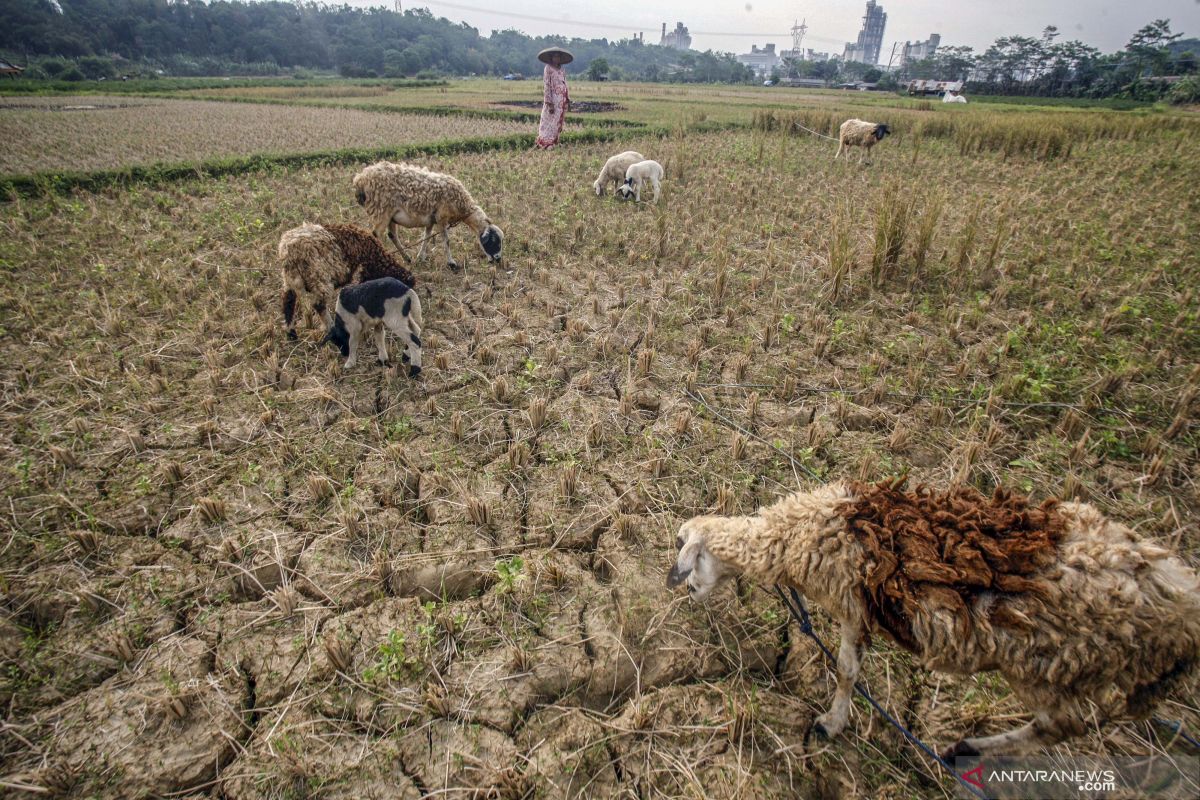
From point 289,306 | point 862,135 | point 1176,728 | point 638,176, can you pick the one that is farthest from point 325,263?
point 862,135

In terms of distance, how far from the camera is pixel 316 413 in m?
4.54

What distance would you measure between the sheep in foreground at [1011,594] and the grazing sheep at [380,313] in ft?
12.9

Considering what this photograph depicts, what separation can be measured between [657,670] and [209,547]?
3.02 meters

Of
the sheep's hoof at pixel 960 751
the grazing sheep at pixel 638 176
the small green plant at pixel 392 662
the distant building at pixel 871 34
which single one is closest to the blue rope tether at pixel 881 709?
the sheep's hoof at pixel 960 751

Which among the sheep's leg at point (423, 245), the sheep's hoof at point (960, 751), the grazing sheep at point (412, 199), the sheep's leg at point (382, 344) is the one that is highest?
the grazing sheep at point (412, 199)

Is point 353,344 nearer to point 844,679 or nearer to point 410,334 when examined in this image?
point 410,334

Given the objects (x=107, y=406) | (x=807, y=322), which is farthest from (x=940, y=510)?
(x=107, y=406)

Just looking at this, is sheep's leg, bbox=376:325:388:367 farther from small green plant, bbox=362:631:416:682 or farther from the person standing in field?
the person standing in field

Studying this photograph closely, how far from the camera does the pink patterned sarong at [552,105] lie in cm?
1403

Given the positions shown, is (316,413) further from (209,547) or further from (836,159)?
(836,159)

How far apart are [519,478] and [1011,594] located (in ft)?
9.79

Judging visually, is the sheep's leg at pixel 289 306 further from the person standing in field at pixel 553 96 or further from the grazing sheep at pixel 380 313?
the person standing in field at pixel 553 96

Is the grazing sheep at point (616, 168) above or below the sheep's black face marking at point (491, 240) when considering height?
above

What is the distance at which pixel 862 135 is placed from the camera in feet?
45.7
